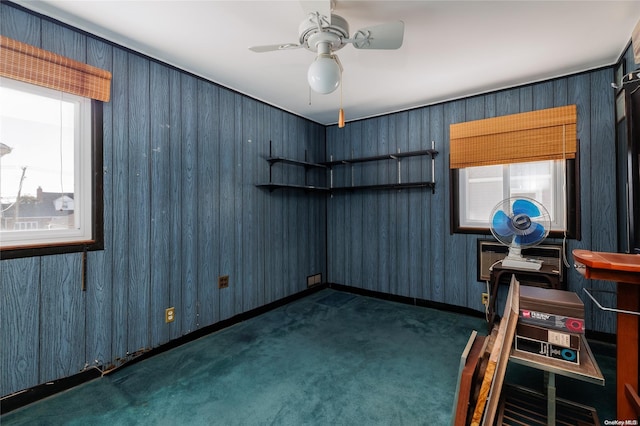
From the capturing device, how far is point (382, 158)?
3688 millimetres

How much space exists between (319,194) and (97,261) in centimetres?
274

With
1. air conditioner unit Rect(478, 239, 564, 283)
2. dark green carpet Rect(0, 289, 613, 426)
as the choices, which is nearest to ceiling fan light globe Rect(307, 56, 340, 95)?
dark green carpet Rect(0, 289, 613, 426)

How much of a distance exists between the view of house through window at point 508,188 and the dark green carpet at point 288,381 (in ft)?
3.89

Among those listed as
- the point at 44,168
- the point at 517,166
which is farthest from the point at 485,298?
the point at 44,168

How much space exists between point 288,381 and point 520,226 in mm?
2195

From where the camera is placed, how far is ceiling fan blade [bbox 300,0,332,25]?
4.76 ft

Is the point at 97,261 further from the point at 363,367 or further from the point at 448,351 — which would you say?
the point at 448,351

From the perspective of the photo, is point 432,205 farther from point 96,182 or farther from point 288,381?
point 96,182

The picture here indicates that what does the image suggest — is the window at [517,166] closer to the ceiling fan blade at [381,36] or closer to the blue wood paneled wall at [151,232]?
the ceiling fan blade at [381,36]

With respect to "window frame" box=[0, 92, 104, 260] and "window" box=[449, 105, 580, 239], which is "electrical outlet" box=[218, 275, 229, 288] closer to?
"window frame" box=[0, 92, 104, 260]

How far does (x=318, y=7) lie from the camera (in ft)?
4.92

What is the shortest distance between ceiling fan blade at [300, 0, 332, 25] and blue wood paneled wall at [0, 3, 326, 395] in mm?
1583

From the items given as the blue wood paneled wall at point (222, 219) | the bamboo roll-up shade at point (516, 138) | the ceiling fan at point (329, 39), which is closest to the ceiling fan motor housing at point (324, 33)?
the ceiling fan at point (329, 39)

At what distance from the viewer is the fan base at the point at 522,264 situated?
2.47 m
